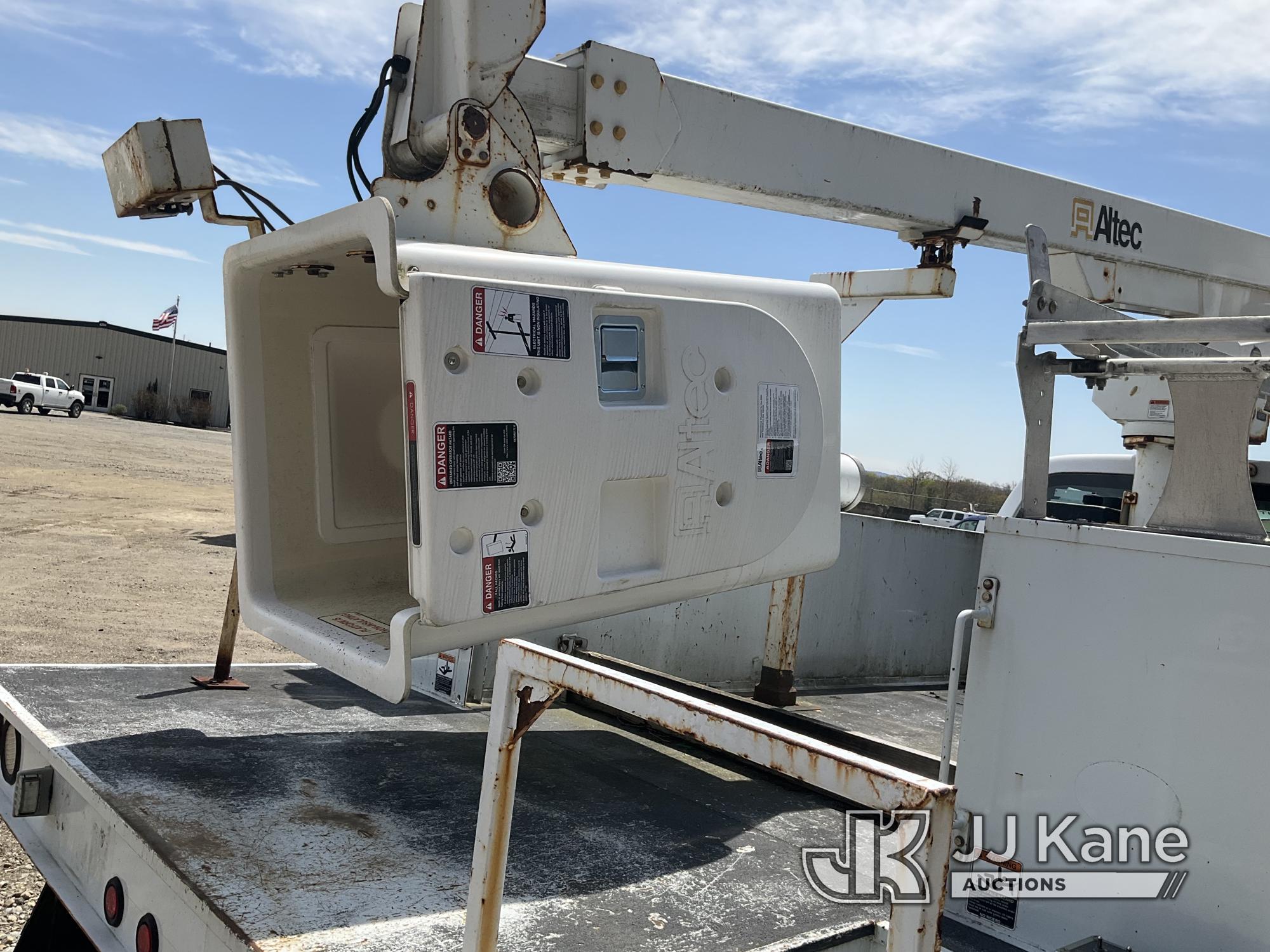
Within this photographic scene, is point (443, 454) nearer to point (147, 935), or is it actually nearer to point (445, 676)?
point (147, 935)

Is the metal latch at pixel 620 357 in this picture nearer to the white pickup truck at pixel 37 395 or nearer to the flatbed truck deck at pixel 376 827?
the flatbed truck deck at pixel 376 827

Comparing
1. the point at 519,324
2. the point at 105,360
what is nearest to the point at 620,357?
the point at 519,324

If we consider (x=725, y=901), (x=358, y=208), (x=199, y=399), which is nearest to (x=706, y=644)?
(x=725, y=901)

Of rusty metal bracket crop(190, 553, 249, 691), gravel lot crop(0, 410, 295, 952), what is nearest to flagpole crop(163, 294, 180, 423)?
gravel lot crop(0, 410, 295, 952)

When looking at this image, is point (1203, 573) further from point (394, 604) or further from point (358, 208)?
point (394, 604)

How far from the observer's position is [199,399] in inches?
1822

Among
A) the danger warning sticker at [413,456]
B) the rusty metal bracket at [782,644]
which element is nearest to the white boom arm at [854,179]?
the danger warning sticker at [413,456]

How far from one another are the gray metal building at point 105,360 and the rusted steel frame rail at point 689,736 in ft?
154

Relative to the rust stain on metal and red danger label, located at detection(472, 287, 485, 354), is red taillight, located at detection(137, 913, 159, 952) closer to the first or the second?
the rust stain on metal

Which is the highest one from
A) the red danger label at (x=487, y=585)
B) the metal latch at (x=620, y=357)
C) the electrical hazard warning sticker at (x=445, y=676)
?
the metal latch at (x=620, y=357)

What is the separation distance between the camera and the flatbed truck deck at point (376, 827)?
1824 mm

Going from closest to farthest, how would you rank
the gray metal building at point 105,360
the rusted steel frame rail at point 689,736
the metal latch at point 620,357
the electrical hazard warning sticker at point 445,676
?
the rusted steel frame rail at point 689,736 → the metal latch at point 620,357 → the electrical hazard warning sticker at point 445,676 → the gray metal building at point 105,360

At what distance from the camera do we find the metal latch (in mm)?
2268

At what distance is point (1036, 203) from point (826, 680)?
244 cm
